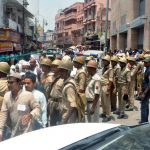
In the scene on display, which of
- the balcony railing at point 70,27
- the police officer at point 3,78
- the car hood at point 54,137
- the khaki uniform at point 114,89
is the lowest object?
the khaki uniform at point 114,89

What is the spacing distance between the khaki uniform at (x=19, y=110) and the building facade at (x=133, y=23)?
28806 millimetres

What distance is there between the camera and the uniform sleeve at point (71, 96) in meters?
5.88

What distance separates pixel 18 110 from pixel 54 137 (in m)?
1.99

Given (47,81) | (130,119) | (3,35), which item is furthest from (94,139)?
(3,35)

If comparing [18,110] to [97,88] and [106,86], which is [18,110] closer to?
[97,88]

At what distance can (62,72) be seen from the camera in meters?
6.23

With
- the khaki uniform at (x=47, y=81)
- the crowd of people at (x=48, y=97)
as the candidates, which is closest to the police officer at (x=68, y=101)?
the crowd of people at (x=48, y=97)

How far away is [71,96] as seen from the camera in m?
5.91

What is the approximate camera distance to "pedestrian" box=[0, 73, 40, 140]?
5102 mm

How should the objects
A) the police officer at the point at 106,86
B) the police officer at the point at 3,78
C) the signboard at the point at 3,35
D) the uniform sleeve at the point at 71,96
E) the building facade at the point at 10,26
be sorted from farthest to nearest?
1. the building facade at the point at 10,26
2. the signboard at the point at 3,35
3. the police officer at the point at 106,86
4. the police officer at the point at 3,78
5. the uniform sleeve at the point at 71,96

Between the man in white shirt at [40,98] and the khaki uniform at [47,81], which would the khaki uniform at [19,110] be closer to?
the man in white shirt at [40,98]

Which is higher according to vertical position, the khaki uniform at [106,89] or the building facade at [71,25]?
the building facade at [71,25]

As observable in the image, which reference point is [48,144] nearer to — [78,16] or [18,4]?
[18,4]

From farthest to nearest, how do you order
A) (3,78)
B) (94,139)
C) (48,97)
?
1. (48,97)
2. (3,78)
3. (94,139)
